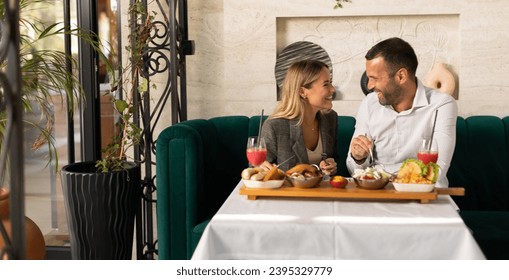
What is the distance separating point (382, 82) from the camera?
2.92m

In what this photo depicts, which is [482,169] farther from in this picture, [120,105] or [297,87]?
[120,105]

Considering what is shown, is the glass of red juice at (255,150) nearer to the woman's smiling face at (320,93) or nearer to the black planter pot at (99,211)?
the woman's smiling face at (320,93)

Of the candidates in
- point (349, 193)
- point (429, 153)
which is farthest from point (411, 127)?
point (349, 193)

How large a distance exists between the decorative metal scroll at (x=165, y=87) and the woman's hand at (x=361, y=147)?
157 cm

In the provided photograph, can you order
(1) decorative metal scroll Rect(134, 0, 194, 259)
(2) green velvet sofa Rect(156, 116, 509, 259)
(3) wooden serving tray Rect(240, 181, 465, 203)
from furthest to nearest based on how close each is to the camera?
(1) decorative metal scroll Rect(134, 0, 194, 259) → (2) green velvet sofa Rect(156, 116, 509, 259) → (3) wooden serving tray Rect(240, 181, 465, 203)

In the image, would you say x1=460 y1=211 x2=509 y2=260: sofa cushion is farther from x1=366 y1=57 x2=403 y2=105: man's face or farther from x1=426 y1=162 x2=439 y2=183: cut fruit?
x1=426 y1=162 x2=439 y2=183: cut fruit

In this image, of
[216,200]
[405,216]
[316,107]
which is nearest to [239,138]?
[216,200]

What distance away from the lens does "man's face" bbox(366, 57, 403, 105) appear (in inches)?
115

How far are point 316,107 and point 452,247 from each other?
4.30 ft

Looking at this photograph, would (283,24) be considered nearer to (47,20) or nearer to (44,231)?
(47,20)

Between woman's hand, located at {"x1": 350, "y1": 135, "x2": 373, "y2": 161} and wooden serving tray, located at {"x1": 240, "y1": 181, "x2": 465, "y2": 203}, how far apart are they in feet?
1.26

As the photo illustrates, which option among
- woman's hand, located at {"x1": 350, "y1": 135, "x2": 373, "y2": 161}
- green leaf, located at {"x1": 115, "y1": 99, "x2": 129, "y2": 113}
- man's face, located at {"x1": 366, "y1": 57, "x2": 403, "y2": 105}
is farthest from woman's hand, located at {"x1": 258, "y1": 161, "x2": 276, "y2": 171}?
green leaf, located at {"x1": 115, "y1": 99, "x2": 129, "y2": 113}

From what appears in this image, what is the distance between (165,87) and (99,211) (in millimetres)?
1152

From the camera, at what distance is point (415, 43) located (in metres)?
4.14
